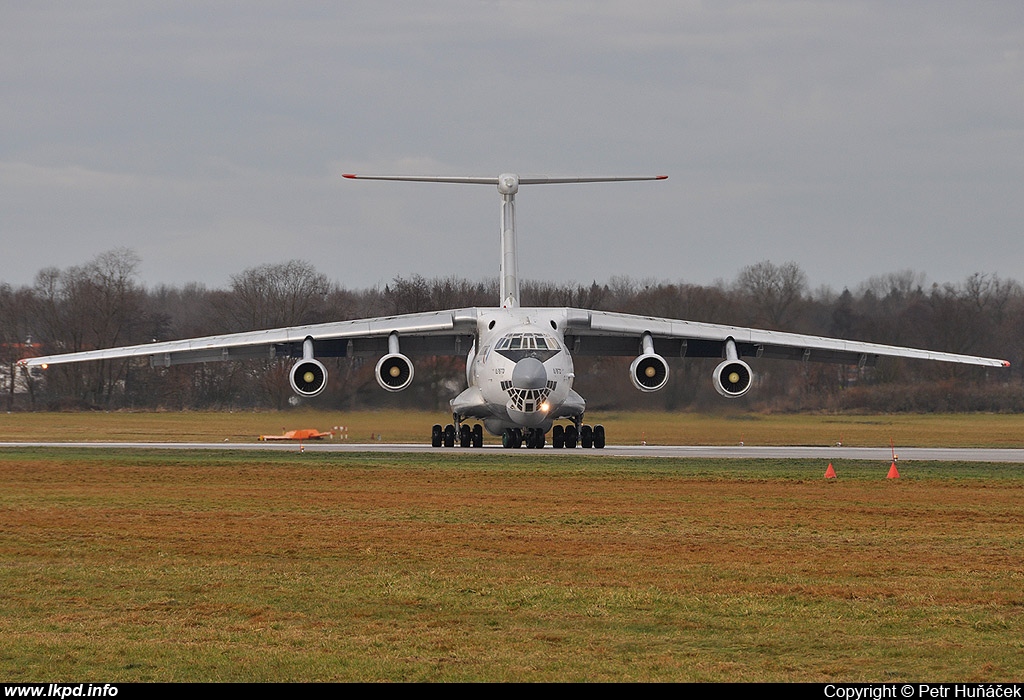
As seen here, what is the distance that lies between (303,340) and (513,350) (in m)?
4.85

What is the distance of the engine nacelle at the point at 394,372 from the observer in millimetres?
26625

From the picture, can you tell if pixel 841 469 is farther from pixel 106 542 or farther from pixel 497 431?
pixel 106 542

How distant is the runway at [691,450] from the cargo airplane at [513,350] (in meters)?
0.81

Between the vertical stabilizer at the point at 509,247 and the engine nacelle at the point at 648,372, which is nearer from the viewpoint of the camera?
the engine nacelle at the point at 648,372

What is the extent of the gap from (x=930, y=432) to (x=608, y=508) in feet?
71.5

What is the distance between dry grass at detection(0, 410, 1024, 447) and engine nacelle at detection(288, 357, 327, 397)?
3823mm

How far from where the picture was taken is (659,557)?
34.5 ft

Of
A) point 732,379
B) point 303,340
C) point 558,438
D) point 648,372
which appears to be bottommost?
point 558,438

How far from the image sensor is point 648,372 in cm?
2662

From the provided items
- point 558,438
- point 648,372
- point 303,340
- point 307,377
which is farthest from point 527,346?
point 303,340

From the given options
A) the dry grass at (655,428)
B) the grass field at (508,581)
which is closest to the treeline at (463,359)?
the dry grass at (655,428)

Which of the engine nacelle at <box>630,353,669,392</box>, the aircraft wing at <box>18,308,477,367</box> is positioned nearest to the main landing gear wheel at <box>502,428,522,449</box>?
the aircraft wing at <box>18,308,477,367</box>

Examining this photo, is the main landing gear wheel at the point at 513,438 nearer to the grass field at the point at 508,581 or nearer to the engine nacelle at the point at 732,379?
the engine nacelle at the point at 732,379

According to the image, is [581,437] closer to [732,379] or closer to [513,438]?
[513,438]
